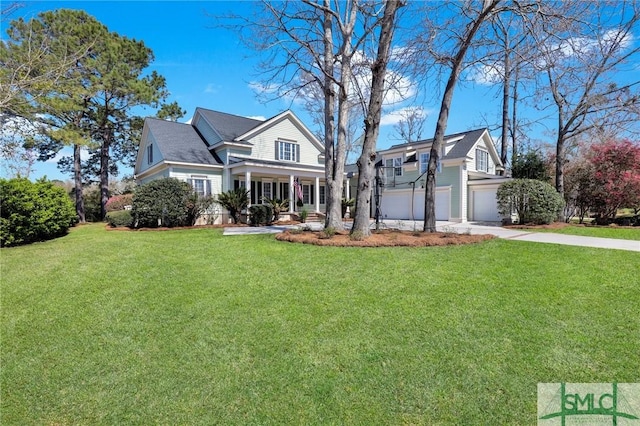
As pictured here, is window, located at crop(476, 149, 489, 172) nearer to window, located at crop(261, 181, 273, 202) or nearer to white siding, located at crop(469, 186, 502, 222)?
white siding, located at crop(469, 186, 502, 222)

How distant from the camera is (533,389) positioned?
252 centimetres

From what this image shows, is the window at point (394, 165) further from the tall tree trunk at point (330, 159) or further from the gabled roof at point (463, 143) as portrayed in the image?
the tall tree trunk at point (330, 159)

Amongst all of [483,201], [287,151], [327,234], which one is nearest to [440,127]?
[327,234]

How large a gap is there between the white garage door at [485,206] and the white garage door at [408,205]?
5.16 ft

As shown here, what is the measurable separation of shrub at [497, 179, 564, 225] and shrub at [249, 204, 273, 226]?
11802mm

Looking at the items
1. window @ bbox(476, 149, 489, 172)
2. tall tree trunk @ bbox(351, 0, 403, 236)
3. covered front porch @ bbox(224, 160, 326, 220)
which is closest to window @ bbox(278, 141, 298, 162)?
covered front porch @ bbox(224, 160, 326, 220)

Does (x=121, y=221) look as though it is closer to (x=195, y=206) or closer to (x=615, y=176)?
(x=195, y=206)

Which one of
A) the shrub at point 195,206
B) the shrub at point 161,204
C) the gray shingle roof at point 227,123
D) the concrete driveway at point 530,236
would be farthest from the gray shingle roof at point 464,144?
the shrub at point 161,204

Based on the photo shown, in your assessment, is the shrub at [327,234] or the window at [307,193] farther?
the window at [307,193]

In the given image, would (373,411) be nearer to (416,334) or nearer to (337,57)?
(416,334)

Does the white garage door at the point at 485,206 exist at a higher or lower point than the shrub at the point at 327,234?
higher

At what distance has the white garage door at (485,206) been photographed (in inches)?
733

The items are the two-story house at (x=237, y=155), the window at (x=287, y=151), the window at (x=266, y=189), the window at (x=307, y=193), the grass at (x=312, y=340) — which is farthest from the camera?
the window at (x=307, y=193)

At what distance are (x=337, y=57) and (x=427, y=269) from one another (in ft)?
28.5
